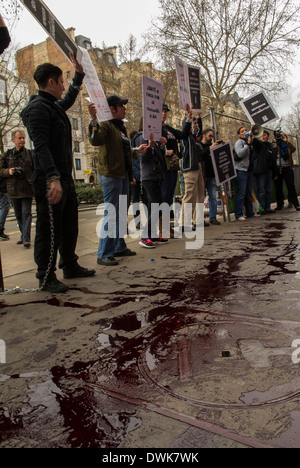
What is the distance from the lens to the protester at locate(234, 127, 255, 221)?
8328mm

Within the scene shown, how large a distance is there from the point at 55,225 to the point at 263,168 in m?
6.57

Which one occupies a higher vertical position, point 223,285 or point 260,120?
point 260,120

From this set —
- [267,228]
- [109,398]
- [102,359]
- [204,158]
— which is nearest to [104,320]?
[102,359]

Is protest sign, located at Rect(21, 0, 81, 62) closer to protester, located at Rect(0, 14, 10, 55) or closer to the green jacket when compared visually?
protester, located at Rect(0, 14, 10, 55)

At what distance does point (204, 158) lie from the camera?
7914 millimetres

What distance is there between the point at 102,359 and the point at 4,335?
0.83 m

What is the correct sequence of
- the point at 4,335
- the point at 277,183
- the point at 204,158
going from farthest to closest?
the point at 277,183 < the point at 204,158 < the point at 4,335

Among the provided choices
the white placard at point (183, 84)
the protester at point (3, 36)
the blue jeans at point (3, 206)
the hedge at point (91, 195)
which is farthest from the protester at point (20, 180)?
the hedge at point (91, 195)

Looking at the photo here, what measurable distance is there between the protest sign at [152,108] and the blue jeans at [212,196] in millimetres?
2560

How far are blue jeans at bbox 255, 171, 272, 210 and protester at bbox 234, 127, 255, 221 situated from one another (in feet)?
2.02
